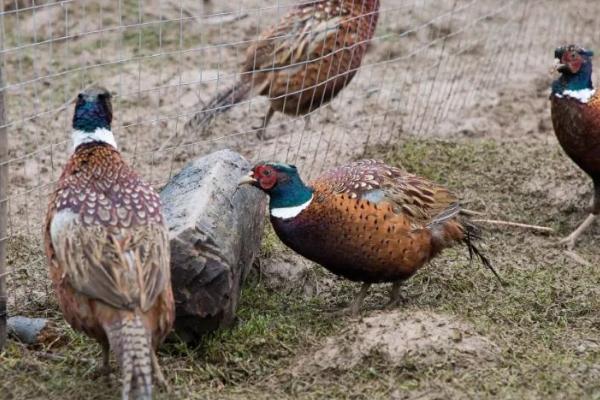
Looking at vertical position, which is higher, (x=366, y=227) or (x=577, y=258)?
(x=366, y=227)

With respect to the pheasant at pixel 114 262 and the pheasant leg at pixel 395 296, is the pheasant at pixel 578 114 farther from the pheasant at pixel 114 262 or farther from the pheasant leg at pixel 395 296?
the pheasant at pixel 114 262

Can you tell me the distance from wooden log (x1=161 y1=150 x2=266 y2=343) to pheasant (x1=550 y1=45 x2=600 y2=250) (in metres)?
2.24

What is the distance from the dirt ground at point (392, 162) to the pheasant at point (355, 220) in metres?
0.27

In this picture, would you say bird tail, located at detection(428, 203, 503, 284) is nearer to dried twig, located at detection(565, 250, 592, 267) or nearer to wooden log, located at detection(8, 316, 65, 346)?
dried twig, located at detection(565, 250, 592, 267)

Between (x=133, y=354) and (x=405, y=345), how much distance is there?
4.07 feet

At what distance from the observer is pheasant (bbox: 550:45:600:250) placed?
21.2 feet

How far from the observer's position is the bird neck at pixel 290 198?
16.8ft

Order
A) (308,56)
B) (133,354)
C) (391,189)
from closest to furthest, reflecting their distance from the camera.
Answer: (133,354) < (391,189) < (308,56)

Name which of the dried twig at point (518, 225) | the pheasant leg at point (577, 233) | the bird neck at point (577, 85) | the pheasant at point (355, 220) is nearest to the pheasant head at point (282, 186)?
the pheasant at point (355, 220)

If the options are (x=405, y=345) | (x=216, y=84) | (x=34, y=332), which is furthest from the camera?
(x=216, y=84)

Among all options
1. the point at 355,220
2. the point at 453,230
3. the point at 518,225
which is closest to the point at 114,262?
the point at 355,220

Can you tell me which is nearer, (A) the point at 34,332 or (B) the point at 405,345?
(B) the point at 405,345

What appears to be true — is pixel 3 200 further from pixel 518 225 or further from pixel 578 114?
pixel 578 114

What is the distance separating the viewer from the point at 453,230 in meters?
5.52
